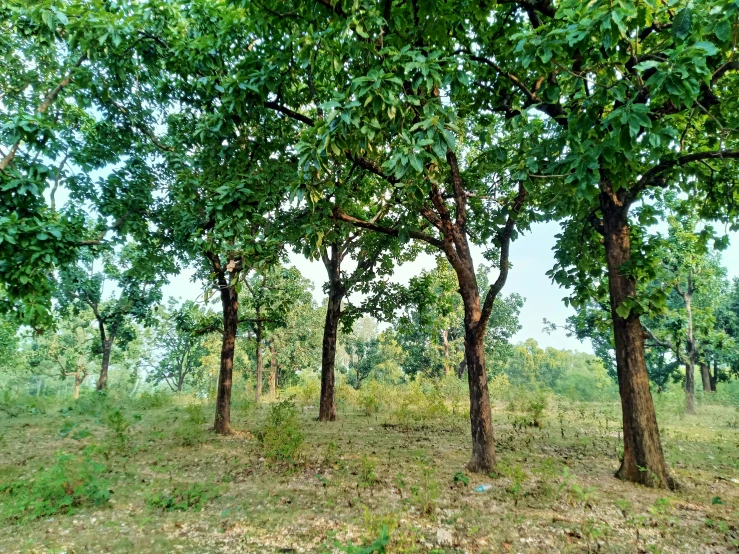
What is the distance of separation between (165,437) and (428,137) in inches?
454

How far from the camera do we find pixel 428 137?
4645mm

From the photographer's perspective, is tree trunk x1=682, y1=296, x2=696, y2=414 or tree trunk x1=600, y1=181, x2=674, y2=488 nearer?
tree trunk x1=600, y1=181, x2=674, y2=488

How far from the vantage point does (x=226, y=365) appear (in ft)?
41.3

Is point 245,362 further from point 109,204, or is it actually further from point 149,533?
point 149,533

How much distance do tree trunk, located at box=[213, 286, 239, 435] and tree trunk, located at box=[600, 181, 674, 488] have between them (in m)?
10.2

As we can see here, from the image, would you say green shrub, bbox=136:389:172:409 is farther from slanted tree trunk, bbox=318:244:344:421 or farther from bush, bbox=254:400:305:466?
bush, bbox=254:400:305:466

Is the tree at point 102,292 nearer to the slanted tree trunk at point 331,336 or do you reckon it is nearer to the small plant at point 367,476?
the slanted tree trunk at point 331,336

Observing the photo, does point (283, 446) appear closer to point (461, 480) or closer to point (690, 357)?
point (461, 480)

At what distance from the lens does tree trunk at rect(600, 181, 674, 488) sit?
7.34 m

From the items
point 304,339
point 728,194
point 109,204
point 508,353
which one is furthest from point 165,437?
point 508,353

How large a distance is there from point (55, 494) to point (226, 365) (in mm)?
6433

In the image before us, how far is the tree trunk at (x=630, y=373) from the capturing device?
734cm

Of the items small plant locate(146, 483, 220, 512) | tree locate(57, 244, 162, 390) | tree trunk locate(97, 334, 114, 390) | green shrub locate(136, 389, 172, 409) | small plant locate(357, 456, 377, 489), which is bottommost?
green shrub locate(136, 389, 172, 409)

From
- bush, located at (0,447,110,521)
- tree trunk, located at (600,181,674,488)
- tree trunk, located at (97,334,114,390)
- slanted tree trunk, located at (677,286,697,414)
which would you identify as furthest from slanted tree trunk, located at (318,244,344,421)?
slanted tree trunk, located at (677,286,697,414)
